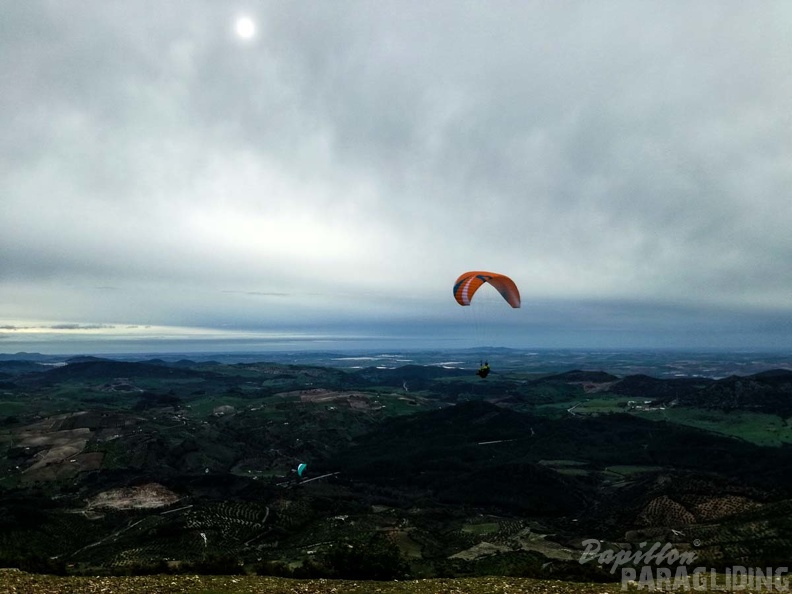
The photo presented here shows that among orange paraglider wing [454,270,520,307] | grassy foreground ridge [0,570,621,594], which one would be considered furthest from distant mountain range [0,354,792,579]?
orange paraglider wing [454,270,520,307]

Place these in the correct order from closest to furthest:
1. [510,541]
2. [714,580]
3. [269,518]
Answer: [714,580]
[510,541]
[269,518]

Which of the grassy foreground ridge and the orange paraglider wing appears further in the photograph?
the orange paraglider wing

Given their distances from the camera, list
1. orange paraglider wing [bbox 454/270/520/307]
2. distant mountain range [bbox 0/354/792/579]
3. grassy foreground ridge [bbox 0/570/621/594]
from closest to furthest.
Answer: grassy foreground ridge [bbox 0/570/621/594] → orange paraglider wing [bbox 454/270/520/307] → distant mountain range [bbox 0/354/792/579]

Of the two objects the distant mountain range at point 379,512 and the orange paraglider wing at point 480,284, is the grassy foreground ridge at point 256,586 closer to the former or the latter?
the distant mountain range at point 379,512

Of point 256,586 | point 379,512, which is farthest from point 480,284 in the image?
point 379,512

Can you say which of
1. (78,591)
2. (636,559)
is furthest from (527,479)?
(78,591)

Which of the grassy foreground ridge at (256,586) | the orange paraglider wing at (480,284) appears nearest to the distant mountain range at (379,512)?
the grassy foreground ridge at (256,586)

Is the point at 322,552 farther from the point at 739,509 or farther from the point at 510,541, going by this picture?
the point at 739,509

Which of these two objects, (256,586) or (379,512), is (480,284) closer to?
(256,586)

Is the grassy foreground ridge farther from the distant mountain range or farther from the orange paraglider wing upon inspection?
the orange paraglider wing
